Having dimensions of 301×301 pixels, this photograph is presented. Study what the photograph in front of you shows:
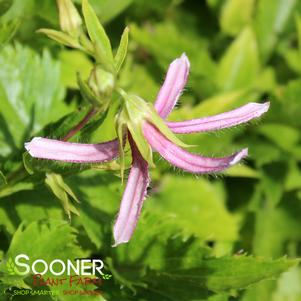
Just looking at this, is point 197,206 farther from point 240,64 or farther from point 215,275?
point 215,275

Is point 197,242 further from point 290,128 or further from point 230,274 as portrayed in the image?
point 290,128

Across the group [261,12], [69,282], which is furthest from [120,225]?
[261,12]

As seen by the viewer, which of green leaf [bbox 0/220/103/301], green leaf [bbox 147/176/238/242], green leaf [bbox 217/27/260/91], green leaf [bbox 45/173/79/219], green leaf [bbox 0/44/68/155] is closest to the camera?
green leaf [bbox 45/173/79/219]

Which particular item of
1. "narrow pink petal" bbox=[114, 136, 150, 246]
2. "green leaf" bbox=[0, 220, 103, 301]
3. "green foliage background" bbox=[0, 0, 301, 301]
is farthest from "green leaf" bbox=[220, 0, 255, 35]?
"narrow pink petal" bbox=[114, 136, 150, 246]

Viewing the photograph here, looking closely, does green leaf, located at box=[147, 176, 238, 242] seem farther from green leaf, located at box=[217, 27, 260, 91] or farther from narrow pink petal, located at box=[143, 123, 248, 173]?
narrow pink petal, located at box=[143, 123, 248, 173]

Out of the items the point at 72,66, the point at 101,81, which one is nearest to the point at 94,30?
the point at 101,81

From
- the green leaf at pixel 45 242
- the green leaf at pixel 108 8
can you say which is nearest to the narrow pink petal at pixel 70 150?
the green leaf at pixel 45 242
